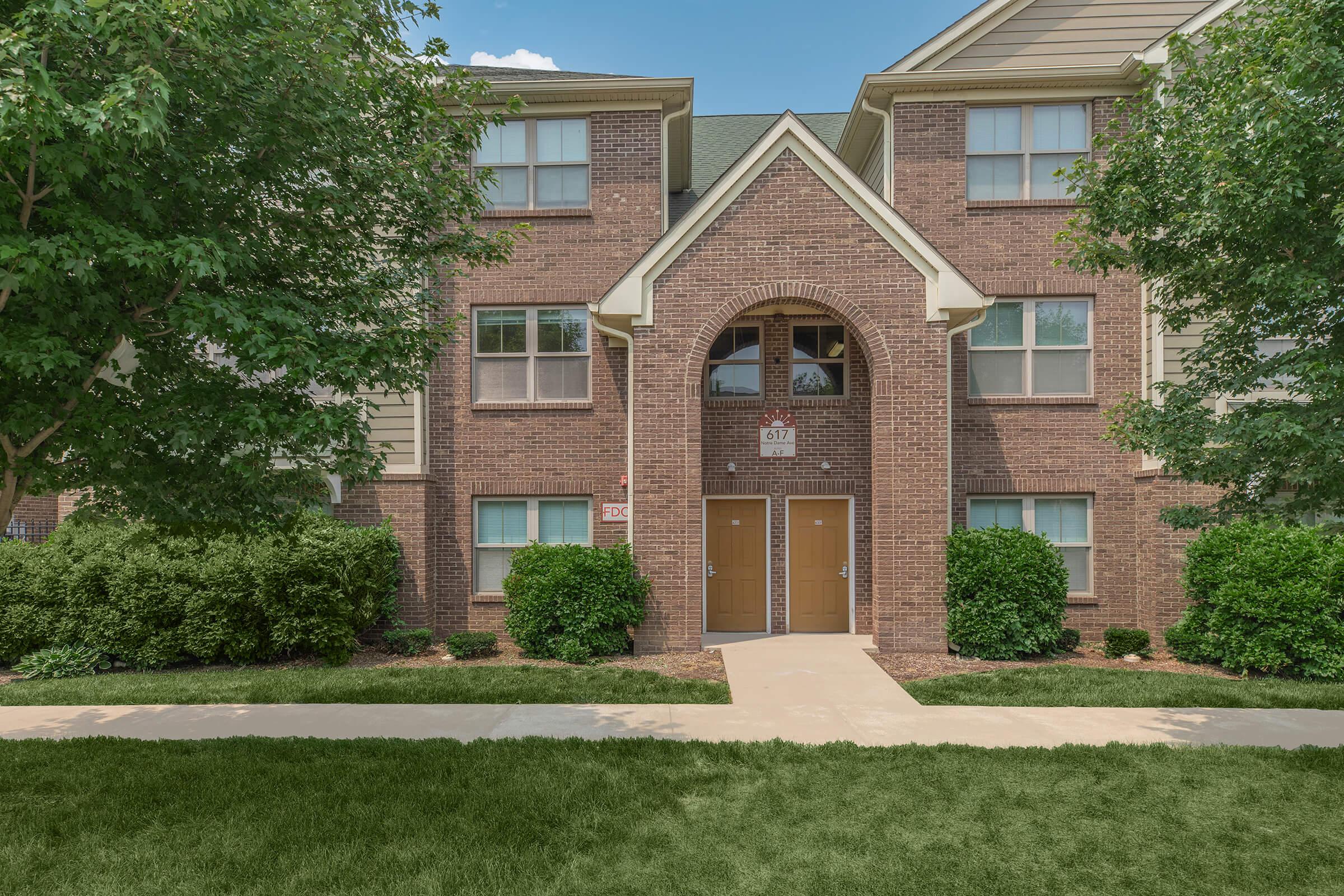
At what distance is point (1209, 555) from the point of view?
446 inches

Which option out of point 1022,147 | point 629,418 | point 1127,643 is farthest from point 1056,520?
point 629,418

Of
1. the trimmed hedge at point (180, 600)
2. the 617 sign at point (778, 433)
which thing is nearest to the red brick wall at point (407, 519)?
the trimmed hedge at point (180, 600)

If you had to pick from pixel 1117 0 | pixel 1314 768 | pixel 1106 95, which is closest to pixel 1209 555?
pixel 1314 768

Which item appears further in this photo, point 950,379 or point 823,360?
point 823,360

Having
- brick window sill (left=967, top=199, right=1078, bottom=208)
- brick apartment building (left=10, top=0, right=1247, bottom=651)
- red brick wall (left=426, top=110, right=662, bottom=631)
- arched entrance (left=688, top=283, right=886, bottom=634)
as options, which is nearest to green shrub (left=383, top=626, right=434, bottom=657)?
brick apartment building (left=10, top=0, right=1247, bottom=651)

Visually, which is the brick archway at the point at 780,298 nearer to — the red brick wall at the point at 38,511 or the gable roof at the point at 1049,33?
the gable roof at the point at 1049,33

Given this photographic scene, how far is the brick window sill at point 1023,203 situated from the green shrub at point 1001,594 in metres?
5.70

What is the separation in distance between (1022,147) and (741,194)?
17.5 ft

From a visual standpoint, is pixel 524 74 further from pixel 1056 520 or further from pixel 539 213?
pixel 1056 520

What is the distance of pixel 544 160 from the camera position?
13750 millimetres

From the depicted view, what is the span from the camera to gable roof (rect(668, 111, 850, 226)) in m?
16.9

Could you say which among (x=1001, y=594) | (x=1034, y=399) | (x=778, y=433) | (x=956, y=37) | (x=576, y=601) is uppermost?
(x=956, y=37)

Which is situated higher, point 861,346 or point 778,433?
point 861,346

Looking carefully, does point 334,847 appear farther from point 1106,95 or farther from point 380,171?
point 1106,95
